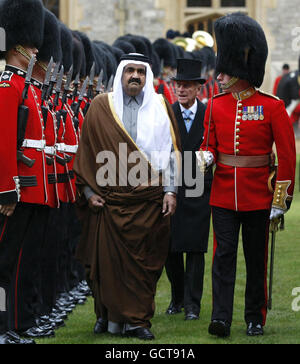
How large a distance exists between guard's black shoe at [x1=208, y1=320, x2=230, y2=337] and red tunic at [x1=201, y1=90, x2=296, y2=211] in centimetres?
64

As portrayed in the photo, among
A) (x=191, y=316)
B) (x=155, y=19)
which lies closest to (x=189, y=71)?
(x=191, y=316)

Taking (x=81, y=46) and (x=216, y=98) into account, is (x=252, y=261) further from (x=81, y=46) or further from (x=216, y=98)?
(x=81, y=46)

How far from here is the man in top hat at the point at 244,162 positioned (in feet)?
19.9

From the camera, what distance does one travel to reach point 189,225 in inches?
279

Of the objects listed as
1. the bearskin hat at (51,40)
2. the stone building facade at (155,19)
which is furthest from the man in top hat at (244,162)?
the stone building facade at (155,19)

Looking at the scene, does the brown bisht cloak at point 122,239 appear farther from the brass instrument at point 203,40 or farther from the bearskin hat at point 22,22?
the brass instrument at point 203,40

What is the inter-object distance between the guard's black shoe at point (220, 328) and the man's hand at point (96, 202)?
91 centimetres

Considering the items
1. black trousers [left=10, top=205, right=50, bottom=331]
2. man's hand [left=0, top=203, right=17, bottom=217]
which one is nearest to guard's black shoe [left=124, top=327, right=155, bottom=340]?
black trousers [left=10, top=205, right=50, bottom=331]

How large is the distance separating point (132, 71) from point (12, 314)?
1572mm

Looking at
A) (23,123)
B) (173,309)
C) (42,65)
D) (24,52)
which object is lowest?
(173,309)

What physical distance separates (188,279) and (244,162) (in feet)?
3.87

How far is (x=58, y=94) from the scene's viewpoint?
6.86 m

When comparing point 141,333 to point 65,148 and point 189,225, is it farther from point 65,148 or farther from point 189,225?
point 65,148

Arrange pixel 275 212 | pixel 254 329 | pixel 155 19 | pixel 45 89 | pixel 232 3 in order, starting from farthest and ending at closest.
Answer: pixel 232 3 → pixel 155 19 → pixel 45 89 → pixel 254 329 → pixel 275 212
